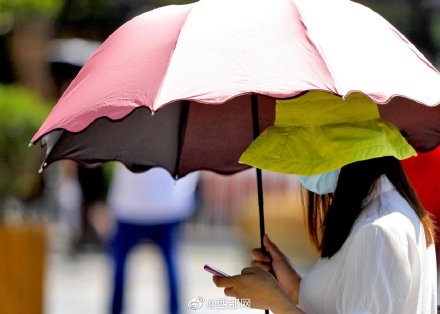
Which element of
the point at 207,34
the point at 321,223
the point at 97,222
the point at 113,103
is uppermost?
the point at 207,34

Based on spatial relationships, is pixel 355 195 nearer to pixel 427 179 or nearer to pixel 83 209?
pixel 427 179

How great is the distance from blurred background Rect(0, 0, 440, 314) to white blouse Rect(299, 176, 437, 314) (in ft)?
6.96

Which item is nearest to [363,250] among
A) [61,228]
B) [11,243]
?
[11,243]

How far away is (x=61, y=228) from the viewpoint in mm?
12641

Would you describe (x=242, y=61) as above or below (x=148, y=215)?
above

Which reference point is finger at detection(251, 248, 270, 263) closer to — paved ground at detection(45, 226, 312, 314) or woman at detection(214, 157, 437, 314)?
woman at detection(214, 157, 437, 314)

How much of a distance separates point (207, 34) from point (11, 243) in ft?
12.1

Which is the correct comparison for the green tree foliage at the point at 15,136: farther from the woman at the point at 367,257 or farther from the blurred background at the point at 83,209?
the woman at the point at 367,257

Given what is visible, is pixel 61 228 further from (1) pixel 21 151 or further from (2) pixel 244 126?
(2) pixel 244 126

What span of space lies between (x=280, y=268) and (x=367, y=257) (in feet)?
2.68

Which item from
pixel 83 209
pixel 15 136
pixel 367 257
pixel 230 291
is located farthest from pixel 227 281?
pixel 83 209

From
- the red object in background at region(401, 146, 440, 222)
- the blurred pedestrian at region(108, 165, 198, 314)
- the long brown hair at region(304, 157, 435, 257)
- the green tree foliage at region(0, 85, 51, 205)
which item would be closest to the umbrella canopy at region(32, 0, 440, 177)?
the long brown hair at region(304, 157, 435, 257)

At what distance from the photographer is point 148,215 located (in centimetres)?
596

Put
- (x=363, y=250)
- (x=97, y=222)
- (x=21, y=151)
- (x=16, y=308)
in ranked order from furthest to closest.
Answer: (x=97, y=222) → (x=21, y=151) → (x=16, y=308) → (x=363, y=250)
